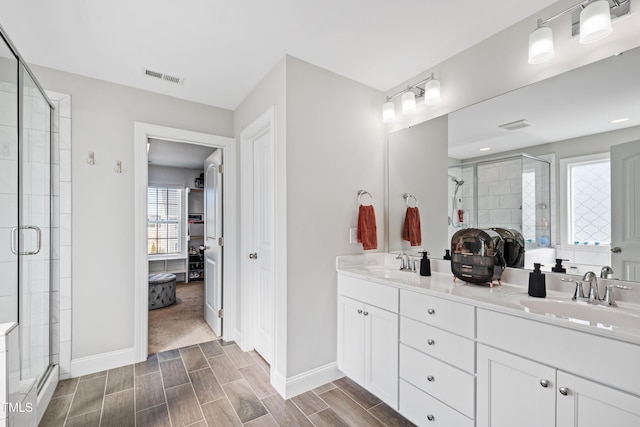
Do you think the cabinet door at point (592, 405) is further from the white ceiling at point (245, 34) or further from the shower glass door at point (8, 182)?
the shower glass door at point (8, 182)

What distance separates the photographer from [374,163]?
2598 mm

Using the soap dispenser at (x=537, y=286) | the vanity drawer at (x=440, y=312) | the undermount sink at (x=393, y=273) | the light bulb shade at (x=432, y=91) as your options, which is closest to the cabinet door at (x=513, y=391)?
the vanity drawer at (x=440, y=312)

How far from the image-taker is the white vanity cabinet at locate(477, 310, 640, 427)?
1.01 meters

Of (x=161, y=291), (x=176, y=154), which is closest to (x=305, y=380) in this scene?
(x=161, y=291)

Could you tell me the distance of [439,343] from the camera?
1571 millimetres

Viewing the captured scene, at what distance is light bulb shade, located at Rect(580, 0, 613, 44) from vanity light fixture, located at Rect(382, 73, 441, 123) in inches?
32.6

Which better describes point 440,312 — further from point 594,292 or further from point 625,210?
point 625,210

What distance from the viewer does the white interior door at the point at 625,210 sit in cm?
140

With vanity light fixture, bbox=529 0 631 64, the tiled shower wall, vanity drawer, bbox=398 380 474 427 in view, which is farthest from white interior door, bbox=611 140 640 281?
the tiled shower wall

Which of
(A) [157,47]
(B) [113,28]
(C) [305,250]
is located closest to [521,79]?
(C) [305,250]

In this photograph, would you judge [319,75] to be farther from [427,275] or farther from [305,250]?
[427,275]

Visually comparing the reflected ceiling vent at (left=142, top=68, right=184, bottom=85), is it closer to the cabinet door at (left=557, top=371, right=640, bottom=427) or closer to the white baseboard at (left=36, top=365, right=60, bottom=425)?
the white baseboard at (left=36, top=365, right=60, bottom=425)

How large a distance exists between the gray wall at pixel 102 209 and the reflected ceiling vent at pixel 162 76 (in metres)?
0.33

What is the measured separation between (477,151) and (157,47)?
7.65ft
